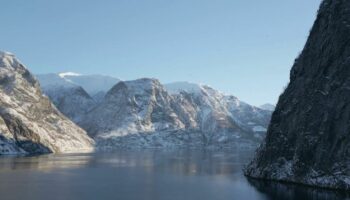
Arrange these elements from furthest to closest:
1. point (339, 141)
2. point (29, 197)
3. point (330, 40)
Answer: point (330, 40) → point (339, 141) → point (29, 197)

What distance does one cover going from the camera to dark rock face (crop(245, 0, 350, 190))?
114312 millimetres

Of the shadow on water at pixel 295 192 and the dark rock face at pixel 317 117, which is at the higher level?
the dark rock face at pixel 317 117

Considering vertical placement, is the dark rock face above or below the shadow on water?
above

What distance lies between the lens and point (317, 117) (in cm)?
12488

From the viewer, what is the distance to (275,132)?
145 metres

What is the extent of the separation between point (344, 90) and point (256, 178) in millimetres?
42215

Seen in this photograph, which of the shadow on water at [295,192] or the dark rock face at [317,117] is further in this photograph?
the dark rock face at [317,117]

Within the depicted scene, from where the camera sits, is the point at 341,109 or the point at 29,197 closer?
the point at 29,197

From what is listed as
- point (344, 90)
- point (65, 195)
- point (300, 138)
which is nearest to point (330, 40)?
Answer: point (344, 90)

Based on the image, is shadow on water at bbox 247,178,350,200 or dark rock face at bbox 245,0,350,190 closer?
shadow on water at bbox 247,178,350,200

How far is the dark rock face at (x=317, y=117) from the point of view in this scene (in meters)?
114

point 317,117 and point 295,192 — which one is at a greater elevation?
point 317,117

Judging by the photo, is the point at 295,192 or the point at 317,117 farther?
the point at 317,117

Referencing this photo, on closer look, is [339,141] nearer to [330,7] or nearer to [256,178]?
[256,178]
